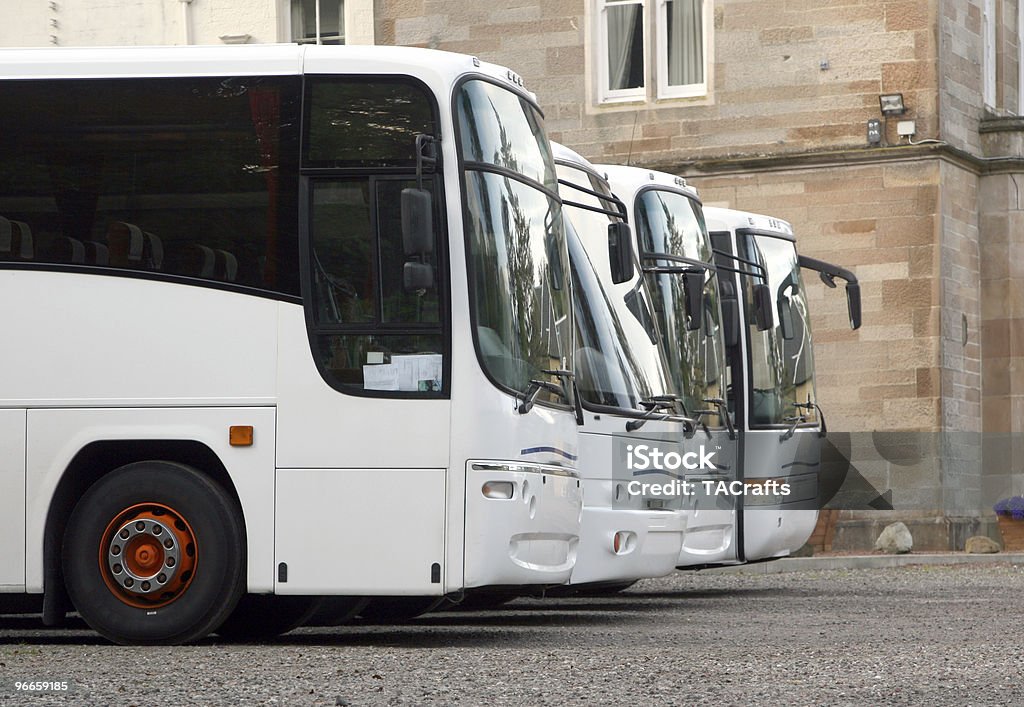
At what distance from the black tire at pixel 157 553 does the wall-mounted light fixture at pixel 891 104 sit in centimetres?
1584

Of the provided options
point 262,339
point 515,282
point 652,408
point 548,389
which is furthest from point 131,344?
point 652,408

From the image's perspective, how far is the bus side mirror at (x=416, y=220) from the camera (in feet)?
33.0

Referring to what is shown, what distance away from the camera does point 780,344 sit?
1878 centimetres

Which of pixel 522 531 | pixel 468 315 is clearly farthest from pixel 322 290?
pixel 522 531

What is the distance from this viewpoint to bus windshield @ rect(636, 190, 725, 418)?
15648 mm

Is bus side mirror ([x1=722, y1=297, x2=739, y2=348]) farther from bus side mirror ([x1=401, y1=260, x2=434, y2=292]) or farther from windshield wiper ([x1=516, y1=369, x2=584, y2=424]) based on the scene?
bus side mirror ([x1=401, y1=260, x2=434, y2=292])

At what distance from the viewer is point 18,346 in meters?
10.9

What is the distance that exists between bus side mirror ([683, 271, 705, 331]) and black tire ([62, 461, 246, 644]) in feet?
19.6

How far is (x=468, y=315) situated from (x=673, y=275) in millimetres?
5601

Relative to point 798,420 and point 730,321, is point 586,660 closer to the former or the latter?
point 730,321

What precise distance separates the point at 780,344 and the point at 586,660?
31.1ft

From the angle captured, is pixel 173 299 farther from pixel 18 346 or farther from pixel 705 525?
pixel 705 525

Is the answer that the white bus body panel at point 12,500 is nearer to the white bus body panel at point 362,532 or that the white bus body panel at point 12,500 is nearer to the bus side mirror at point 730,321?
the white bus body panel at point 362,532
